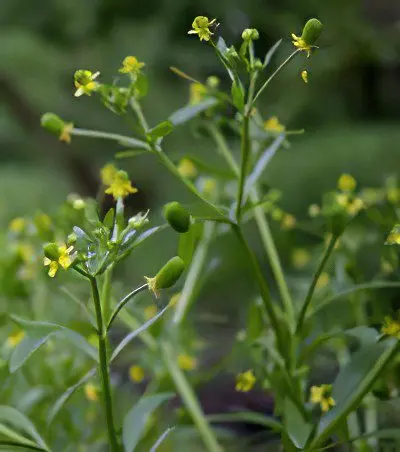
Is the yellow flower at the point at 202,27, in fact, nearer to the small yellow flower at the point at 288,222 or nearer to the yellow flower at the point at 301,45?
the yellow flower at the point at 301,45

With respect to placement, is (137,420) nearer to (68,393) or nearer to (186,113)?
(68,393)

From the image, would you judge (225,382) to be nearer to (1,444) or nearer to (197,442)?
(197,442)

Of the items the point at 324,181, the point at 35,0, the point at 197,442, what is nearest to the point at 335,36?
the point at 324,181

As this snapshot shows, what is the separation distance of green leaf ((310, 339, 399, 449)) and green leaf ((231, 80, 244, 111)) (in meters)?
0.13

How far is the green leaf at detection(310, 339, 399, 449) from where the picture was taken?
0.32 m

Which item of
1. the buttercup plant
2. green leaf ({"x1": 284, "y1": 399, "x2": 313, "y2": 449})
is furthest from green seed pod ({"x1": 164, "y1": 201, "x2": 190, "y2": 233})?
green leaf ({"x1": 284, "y1": 399, "x2": 313, "y2": 449})

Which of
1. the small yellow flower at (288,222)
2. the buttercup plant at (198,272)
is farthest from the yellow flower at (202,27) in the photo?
the small yellow flower at (288,222)

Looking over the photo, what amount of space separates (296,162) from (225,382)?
0.61 metres

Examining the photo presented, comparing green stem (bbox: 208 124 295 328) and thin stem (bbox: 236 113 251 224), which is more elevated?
thin stem (bbox: 236 113 251 224)

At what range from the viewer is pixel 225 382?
837 mm

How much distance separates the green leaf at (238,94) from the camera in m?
0.30

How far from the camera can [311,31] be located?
28cm

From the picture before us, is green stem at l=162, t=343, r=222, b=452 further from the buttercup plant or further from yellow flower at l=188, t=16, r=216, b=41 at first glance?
yellow flower at l=188, t=16, r=216, b=41

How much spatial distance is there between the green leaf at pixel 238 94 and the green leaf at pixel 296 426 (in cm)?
14
